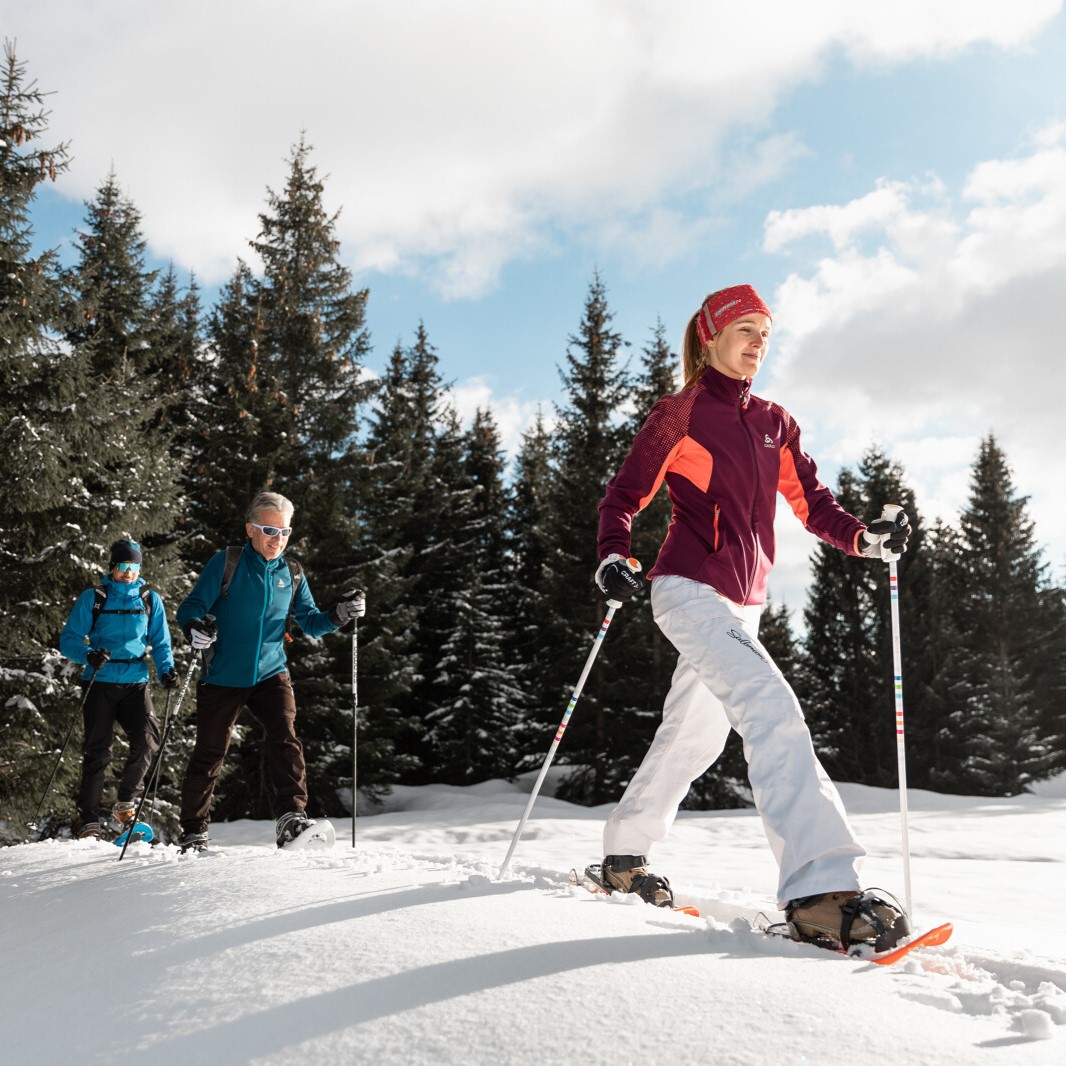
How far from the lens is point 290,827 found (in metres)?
4.73

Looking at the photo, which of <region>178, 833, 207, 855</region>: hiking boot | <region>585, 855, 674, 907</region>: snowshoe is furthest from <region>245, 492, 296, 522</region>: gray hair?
<region>585, 855, 674, 907</region>: snowshoe

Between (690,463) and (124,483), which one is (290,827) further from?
(124,483)

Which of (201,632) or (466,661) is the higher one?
(466,661)

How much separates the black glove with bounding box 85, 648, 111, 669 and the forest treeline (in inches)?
106

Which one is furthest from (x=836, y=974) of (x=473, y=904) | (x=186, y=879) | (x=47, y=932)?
(x=47, y=932)

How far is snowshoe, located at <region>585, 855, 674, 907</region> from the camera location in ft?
11.6

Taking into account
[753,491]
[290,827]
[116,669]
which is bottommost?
[290,827]

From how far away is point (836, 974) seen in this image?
2.14 m

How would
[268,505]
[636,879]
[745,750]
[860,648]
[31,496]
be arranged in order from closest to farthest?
[745,750]
[636,879]
[268,505]
[31,496]
[860,648]

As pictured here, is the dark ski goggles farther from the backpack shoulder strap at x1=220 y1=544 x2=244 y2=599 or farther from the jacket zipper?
the jacket zipper

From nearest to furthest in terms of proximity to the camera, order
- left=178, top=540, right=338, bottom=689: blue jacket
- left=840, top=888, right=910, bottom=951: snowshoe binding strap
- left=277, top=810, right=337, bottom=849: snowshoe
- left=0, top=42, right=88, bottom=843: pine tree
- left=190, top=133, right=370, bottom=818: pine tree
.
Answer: left=840, top=888, right=910, bottom=951: snowshoe binding strap → left=277, top=810, right=337, bottom=849: snowshoe → left=178, top=540, right=338, bottom=689: blue jacket → left=0, top=42, right=88, bottom=843: pine tree → left=190, top=133, right=370, bottom=818: pine tree

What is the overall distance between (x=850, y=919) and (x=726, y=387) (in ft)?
6.64

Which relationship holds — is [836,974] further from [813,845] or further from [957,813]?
[957,813]

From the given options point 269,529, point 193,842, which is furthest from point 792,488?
point 193,842
